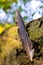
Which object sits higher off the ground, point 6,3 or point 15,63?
point 6,3

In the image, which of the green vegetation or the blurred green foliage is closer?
the green vegetation

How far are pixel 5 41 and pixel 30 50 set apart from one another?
170 mm

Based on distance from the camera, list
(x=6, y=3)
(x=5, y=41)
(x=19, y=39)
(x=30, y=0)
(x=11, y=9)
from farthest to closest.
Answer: (x=30, y=0)
(x=11, y=9)
(x=6, y=3)
(x=19, y=39)
(x=5, y=41)

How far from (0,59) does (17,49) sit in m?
0.11

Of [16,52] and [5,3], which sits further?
[5,3]

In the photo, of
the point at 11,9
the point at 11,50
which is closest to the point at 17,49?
the point at 11,50

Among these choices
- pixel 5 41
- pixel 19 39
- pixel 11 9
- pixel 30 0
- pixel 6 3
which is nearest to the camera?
pixel 5 41

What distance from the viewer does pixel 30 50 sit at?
817 mm

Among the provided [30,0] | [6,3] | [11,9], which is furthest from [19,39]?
[30,0]

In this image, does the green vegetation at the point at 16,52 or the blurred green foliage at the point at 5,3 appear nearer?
the green vegetation at the point at 16,52

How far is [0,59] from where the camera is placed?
826 millimetres

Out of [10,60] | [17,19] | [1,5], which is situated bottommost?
[10,60]

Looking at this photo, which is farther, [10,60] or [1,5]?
[1,5]

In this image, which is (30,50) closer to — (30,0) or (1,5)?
(1,5)
